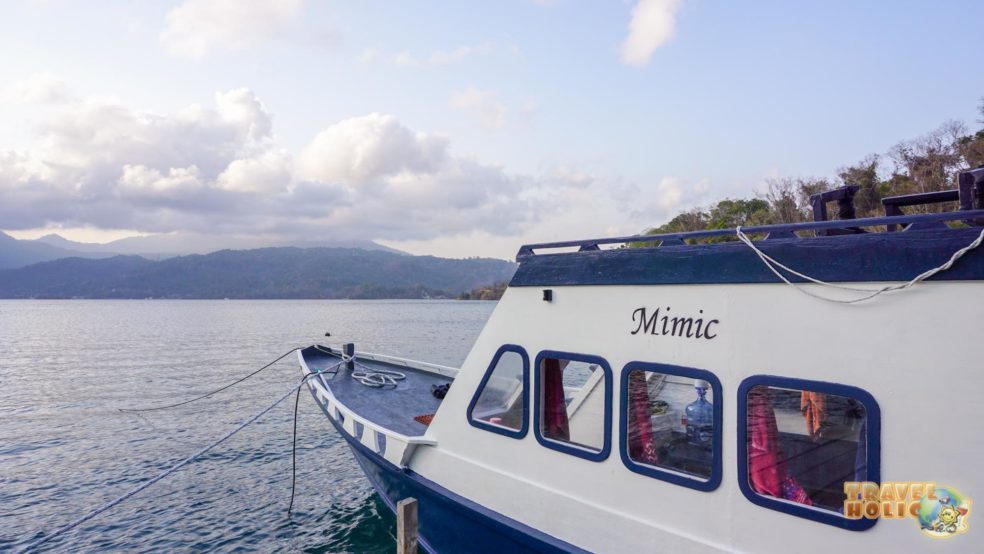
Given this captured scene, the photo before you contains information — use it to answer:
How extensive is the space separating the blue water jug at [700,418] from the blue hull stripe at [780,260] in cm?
87

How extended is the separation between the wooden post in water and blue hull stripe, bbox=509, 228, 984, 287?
108 inches

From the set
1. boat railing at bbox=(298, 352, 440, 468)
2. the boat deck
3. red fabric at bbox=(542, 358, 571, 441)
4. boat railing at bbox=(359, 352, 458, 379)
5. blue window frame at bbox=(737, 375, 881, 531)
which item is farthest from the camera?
boat railing at bbox=(359, 352, 458, 379)

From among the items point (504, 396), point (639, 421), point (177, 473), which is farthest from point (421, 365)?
point (639, 421)

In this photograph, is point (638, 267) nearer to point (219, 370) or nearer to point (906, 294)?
point (906, 294)

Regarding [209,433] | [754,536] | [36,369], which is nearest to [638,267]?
[754,536]

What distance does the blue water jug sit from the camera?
13.4 feet

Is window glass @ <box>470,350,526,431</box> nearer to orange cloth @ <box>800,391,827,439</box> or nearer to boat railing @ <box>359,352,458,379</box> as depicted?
orange cloth @ <box>800,391,827,439</box>

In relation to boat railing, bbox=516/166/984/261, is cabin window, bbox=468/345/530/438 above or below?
below

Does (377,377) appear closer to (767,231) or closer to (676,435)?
(676,435)

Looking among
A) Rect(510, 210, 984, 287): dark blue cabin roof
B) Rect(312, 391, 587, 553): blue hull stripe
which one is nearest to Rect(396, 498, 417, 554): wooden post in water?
Rect(312, 391, 587, 553): blue hull stripe

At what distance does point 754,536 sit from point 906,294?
1.89 metres

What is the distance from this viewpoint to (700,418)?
4.14 m

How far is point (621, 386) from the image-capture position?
4.44 meters

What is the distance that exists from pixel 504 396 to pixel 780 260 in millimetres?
2966
